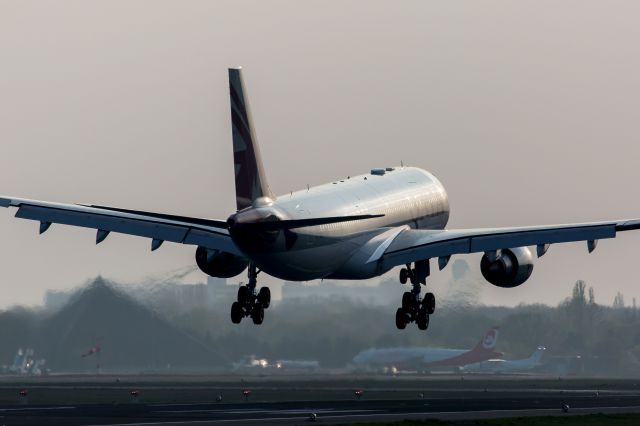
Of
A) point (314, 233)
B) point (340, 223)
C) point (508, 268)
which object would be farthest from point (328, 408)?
point (314, 233)

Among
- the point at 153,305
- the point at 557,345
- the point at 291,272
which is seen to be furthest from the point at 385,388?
→ the point at 291,272

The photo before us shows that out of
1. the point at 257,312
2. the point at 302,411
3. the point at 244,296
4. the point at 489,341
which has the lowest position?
the point at 489,341

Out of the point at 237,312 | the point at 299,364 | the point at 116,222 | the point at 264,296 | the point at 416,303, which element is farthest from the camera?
the point at 299,364

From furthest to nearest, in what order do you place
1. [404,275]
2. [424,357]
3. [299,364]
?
[424,357]
[299,364]
[404,275]

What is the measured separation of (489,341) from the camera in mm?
126750

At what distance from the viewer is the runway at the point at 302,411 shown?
214ft

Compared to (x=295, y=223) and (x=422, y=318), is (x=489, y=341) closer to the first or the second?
(x=422, y=318)

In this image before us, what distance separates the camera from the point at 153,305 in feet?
359

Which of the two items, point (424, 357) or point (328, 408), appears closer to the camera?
point (328, 408)

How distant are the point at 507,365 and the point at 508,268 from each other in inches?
2482

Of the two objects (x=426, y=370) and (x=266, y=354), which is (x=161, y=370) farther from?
(x=426, y=370)

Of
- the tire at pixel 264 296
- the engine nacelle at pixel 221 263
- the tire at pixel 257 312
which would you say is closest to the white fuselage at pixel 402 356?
the engine nacelle at pixel 221 263

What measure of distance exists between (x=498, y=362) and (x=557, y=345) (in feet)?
39.0

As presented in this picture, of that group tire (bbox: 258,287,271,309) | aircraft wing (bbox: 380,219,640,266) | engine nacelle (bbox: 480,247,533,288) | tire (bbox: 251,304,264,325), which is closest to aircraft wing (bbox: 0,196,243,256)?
tire (bbox: 258,287,271,309)
